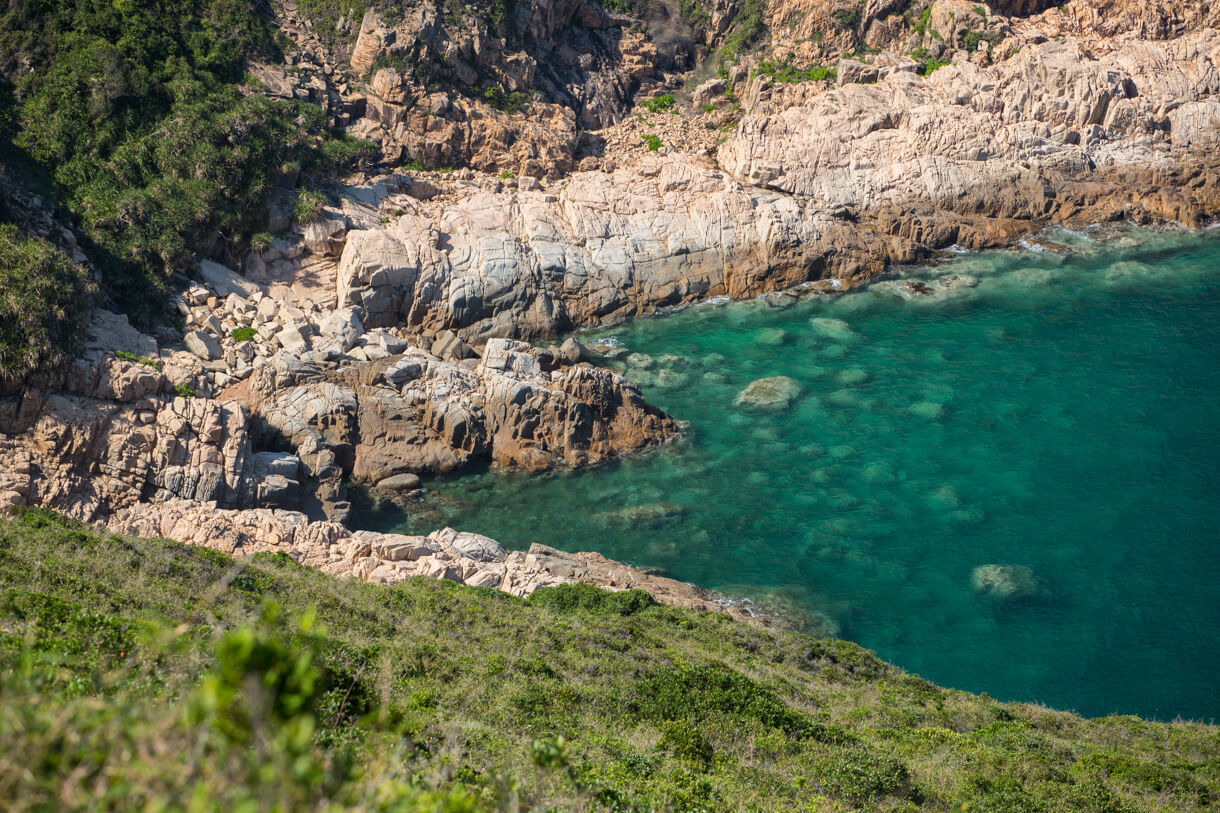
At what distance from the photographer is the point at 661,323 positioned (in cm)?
4150

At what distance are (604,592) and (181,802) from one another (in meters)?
18.9

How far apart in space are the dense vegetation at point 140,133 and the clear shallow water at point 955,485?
49.8ft

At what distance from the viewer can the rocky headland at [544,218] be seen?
26.4m

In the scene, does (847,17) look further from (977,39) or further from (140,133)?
(140,133)

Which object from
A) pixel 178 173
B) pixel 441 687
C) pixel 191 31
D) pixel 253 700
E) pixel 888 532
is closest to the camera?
pixel 253 700

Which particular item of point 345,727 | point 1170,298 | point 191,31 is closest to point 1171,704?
point 345,727

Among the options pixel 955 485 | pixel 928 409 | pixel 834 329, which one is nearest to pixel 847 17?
pixel 834 329

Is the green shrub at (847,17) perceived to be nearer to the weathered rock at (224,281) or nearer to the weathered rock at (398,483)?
the weathered rock at (224,281)

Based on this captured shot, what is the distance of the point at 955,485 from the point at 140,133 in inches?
1417

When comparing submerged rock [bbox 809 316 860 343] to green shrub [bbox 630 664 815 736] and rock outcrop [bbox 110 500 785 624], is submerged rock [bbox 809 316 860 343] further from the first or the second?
green shrub [bbox 630 664 815 736]

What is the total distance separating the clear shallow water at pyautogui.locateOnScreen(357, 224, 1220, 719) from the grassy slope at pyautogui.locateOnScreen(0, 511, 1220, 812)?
12.4 ft

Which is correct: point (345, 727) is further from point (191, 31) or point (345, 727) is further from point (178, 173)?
point (191, 31)

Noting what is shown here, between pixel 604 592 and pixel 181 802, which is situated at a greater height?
pixel 181 802

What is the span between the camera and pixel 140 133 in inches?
1412
